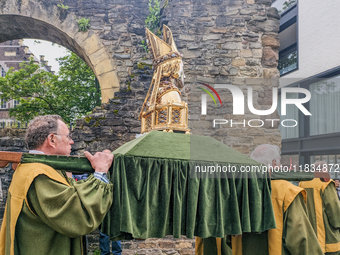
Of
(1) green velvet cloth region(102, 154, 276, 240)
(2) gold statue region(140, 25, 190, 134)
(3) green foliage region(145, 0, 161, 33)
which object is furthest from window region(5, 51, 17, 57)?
(1) green velvet cloth region(102, 154, 276, 240)

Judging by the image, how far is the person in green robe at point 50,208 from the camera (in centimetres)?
154

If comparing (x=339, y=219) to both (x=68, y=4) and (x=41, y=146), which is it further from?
(x=68, y=4)

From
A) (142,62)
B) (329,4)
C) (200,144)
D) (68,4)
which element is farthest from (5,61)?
(200,144)

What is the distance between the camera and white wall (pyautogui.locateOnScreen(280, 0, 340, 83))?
699cm

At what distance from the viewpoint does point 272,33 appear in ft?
19.3

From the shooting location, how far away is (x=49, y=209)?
154 centimetres

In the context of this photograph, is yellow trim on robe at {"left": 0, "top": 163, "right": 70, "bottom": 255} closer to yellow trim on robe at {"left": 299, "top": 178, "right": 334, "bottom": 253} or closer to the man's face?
the man's face

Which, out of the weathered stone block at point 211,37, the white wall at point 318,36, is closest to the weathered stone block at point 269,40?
the weathered stone block at point 211,37

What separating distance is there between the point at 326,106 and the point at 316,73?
0.95 meters

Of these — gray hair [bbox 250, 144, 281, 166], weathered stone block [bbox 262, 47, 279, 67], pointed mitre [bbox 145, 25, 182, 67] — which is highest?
weathered stone block [bbox 262, 47, 279, 67]

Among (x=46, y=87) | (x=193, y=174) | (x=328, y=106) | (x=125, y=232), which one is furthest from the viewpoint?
(x=46, y=87)

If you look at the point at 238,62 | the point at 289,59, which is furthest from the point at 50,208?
the point at 289,59

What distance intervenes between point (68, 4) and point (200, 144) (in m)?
5.85

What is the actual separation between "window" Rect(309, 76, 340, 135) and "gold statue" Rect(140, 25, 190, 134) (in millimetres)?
5570
